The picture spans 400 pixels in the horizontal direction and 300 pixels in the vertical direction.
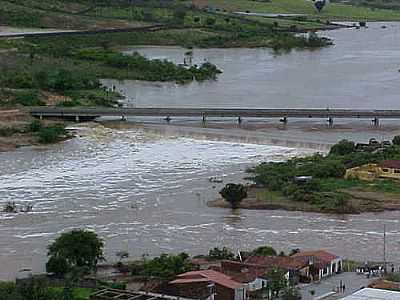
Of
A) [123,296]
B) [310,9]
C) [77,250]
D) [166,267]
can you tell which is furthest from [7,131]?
[310,9]

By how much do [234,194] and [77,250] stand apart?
3948mm

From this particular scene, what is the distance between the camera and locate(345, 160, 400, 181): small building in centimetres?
1889

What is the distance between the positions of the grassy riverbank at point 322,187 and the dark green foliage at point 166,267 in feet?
12.4

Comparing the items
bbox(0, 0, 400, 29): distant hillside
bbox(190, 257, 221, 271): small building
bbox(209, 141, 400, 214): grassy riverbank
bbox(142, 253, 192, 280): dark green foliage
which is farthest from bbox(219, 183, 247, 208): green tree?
bbox(0, 0, 400, 29): distant hillside

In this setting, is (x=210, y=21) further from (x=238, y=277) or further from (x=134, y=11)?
(x=238, y=277)

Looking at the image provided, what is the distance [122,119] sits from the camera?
25.4 m

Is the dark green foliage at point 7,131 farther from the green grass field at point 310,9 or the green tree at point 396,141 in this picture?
the green grass field at point 310,9

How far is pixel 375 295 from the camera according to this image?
1122cm

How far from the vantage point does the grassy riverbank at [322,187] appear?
17312mm

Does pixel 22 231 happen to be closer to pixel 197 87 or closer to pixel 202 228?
pixel 202 228

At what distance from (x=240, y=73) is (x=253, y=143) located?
11447mm

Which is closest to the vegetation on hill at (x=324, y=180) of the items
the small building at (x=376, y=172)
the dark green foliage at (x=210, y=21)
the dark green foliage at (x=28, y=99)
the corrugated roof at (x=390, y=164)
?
the small building at (x=376, y=172)

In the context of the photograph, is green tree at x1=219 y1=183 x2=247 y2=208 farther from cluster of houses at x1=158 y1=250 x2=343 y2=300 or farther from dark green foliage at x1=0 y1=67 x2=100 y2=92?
dark green foliage at x1=0 y1=67 x2=100 y2=92

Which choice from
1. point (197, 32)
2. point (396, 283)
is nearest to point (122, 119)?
point (396, 283)
